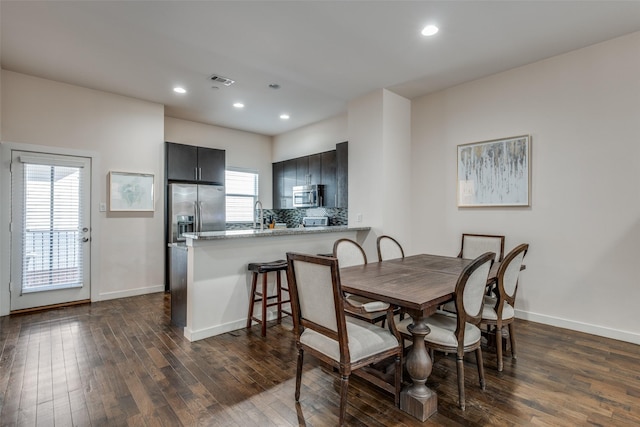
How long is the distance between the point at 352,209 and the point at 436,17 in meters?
2.62

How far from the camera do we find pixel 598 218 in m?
3.17

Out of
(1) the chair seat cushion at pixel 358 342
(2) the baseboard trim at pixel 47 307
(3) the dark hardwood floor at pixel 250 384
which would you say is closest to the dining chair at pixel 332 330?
(1) the chair seat cushion at pixel 358 342

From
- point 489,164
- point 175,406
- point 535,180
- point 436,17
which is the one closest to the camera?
point 175,406

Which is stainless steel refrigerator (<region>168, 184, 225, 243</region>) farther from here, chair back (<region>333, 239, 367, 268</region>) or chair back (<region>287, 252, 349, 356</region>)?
chair back (<region>287, 252, 349, 356</region>)

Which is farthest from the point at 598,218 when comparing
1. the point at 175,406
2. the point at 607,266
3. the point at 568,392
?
the point at 175,406

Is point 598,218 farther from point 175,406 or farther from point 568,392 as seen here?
point 175,406

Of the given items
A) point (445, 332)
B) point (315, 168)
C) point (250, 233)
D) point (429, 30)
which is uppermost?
point (429, 30)

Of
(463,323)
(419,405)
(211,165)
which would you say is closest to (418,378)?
(419,405)

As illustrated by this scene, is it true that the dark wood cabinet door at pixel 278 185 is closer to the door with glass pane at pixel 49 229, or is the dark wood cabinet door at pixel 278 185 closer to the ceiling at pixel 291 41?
the ceiling at pixel 291 41

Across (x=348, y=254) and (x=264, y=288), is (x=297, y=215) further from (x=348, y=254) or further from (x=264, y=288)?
(x=348, y=254)

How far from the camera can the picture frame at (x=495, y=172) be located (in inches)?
143

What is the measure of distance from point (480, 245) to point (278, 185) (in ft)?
Result: 14.2

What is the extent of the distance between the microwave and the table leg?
3834 millimetres

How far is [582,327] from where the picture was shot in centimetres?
326
